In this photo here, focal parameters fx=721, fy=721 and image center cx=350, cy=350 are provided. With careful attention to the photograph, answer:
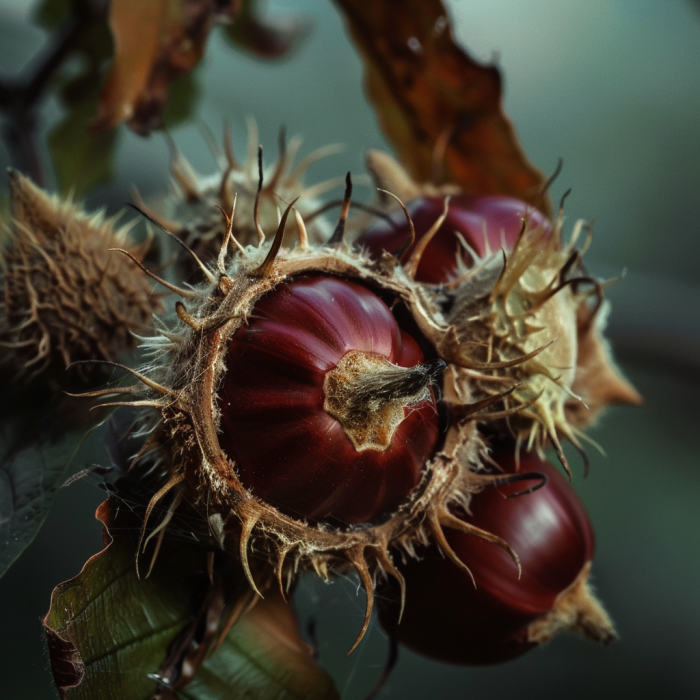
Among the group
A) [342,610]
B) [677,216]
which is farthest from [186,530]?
[677,216]

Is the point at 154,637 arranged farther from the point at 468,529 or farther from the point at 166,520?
the point at 468,529

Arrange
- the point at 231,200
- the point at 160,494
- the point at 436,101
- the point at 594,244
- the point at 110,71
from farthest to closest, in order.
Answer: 1. the point at 594,244
2. the point at 436,101
3. the point at 110,71
4. the point at 231,200
5. the point at 160,494

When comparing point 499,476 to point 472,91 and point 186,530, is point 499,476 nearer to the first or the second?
point 186,530

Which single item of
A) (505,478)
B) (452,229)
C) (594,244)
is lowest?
(594,244)

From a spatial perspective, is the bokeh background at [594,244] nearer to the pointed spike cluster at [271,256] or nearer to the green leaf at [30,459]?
the green leaf at [30,459]

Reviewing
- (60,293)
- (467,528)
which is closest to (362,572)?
(467,528)

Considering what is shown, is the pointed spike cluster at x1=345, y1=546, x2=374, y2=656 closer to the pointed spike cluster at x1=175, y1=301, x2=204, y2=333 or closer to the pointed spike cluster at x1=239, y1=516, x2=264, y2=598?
the pointed spike cluster at x1=239, y1=516, x2=264, y2=598

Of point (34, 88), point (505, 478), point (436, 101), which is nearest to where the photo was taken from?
point (505, 478)
